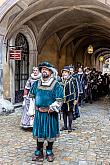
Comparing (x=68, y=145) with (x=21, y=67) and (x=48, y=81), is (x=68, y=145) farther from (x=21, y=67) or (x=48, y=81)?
(x=21, y=67)

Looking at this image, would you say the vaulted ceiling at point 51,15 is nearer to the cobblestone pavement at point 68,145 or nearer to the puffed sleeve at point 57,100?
the cobblestone pavement at point 68,145

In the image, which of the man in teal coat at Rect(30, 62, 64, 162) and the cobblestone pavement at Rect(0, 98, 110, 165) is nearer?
the man in teal coat at Rect(30, 62, 64, 162)

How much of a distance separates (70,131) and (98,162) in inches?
86.7

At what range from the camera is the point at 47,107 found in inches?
190

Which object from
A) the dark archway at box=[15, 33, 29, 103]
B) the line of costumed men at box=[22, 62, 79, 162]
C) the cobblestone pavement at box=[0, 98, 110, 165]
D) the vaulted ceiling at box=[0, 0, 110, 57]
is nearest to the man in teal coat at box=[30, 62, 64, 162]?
the line of costumed men at box=[22, 62, 79, 162]

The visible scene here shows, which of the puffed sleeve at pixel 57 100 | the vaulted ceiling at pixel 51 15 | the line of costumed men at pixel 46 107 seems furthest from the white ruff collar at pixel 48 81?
the vaulted ceiling at pixel 51 15

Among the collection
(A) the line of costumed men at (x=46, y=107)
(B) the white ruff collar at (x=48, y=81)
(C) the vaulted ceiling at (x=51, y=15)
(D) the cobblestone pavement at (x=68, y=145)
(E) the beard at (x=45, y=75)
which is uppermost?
(C) the vaulted ceiling at (x=51, y=15)

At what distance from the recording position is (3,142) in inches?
236

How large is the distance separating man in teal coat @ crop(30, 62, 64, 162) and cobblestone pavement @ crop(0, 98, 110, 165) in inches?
14.6

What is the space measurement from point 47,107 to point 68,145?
4.77 ft

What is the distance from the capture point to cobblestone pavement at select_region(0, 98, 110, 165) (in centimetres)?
496

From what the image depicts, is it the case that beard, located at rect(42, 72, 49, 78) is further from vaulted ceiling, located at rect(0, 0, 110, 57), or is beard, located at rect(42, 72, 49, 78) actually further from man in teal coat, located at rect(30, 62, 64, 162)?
vaulted ceiling, located at rect(0, 0, 110, 57)

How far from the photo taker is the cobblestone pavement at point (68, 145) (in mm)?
4957

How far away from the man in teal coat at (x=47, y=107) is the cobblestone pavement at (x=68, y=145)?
14.6 inches
